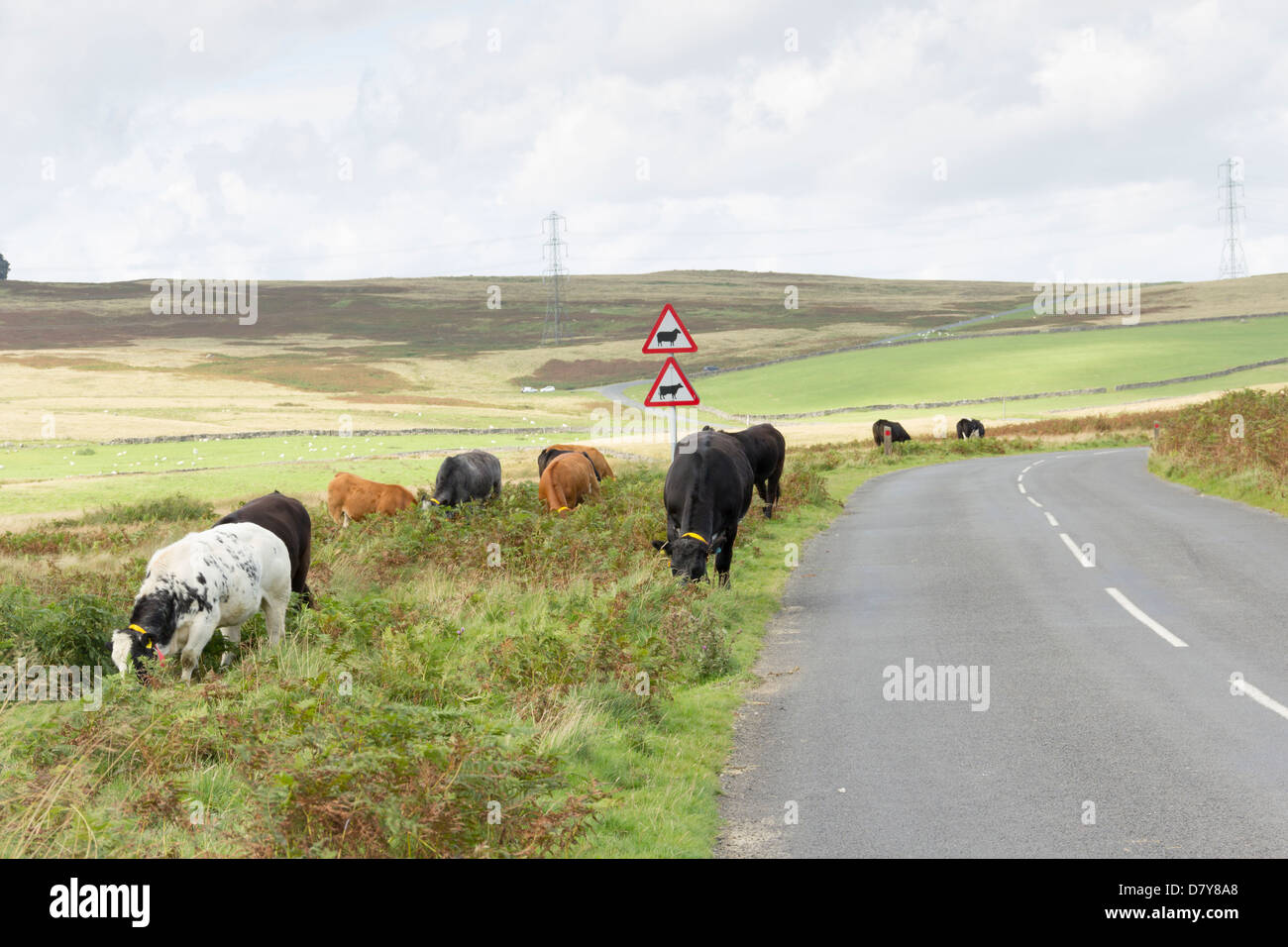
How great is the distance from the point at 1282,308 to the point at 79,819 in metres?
139

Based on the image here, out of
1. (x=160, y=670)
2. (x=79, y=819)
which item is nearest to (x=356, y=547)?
(x=160, y=670)

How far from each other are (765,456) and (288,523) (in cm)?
1054

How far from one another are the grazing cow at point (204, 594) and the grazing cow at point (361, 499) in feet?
39.4

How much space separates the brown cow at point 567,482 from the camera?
22.0 m

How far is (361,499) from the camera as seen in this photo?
2394 centimetres

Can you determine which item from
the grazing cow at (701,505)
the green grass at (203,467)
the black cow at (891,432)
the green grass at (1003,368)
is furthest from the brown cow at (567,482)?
the green grass at (1003,368)

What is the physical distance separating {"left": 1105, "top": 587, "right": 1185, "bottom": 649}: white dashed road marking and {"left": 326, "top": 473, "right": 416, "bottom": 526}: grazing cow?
1380 centimetres

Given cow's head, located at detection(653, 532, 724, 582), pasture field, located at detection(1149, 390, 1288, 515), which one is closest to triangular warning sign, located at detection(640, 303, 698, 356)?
cow's head, located at detection(653, 532, 724, 582)

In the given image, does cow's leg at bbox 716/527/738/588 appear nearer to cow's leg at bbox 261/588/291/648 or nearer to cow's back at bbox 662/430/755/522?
cow's back at bbox 662/430/755/522

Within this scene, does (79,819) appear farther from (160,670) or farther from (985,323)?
(985,323)

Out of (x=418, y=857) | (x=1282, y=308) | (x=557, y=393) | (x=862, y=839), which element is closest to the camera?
(x=418, y=857)

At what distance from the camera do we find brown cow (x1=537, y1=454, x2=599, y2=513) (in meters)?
22.0
